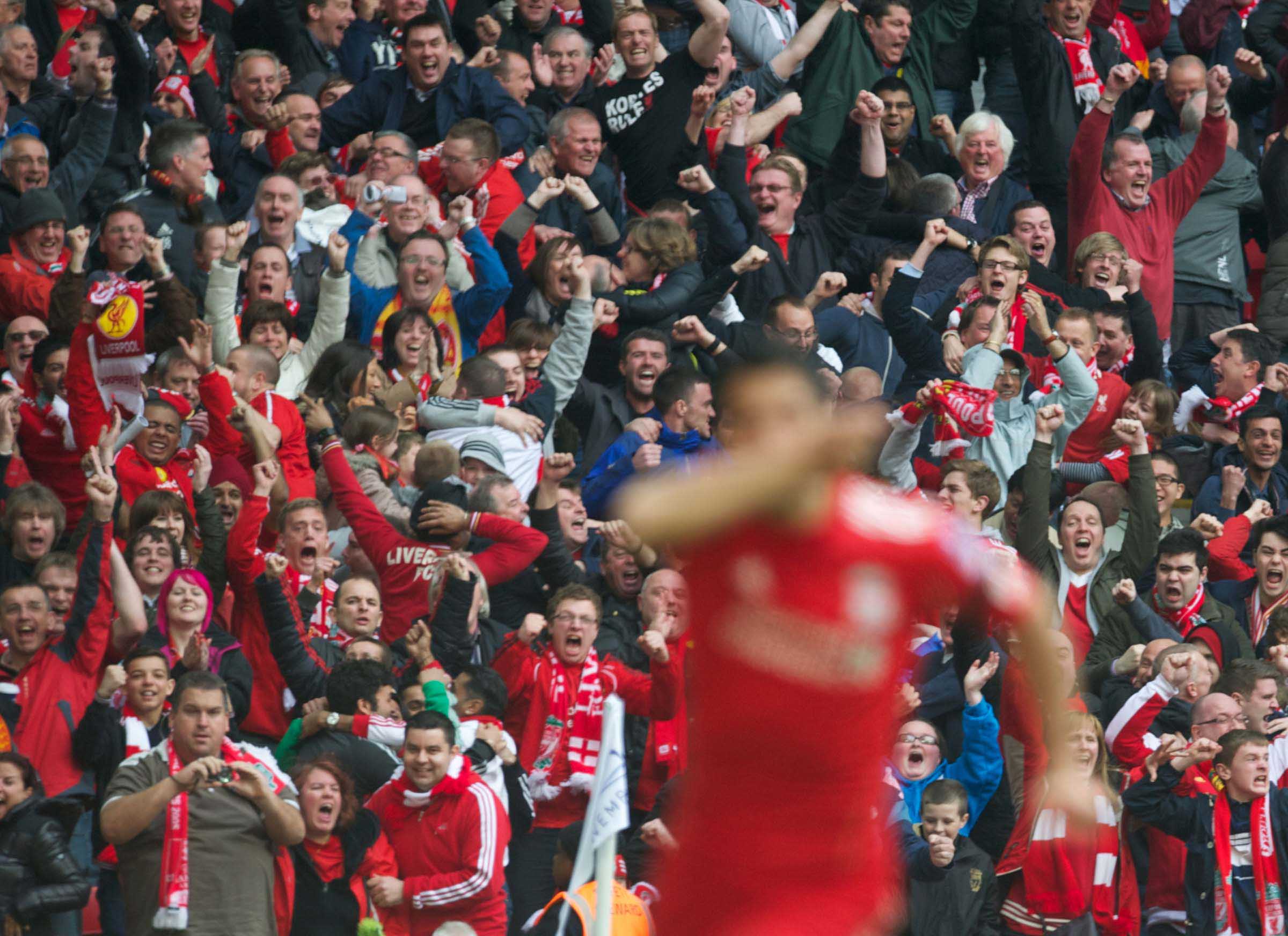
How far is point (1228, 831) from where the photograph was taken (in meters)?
10.8

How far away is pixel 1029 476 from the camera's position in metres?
11.7

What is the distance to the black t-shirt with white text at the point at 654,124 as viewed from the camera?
565 inches

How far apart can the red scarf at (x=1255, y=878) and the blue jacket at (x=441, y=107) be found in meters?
6.21

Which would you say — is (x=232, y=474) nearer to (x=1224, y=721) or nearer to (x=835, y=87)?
(x=1224, y=721)

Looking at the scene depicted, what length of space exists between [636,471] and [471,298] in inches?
65.5

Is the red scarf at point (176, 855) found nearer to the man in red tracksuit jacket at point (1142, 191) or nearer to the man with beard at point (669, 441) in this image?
the man with beard at point (669, 441)

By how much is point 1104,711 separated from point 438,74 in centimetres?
596

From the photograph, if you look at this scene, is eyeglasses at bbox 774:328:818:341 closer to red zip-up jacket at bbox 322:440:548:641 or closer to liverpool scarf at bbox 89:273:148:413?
red zip-up jacket at bbox 322:440:548:641

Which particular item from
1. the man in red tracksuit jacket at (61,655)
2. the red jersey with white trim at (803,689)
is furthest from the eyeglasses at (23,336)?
the red jersey with white trim at (803,689)

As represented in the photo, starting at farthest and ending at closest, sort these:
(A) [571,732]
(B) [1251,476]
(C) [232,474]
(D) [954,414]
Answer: (B) [1251,476] → (D) [954,414] → (C) [232,474] → (A) [571,732]

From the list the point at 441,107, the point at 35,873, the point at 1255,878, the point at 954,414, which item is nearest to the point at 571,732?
the point at 35,873

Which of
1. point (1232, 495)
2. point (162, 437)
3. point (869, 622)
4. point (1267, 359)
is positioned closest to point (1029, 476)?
point (1232, 495)

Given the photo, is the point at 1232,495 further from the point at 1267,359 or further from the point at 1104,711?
the point at 1104,711

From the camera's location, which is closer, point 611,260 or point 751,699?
point 751,699
